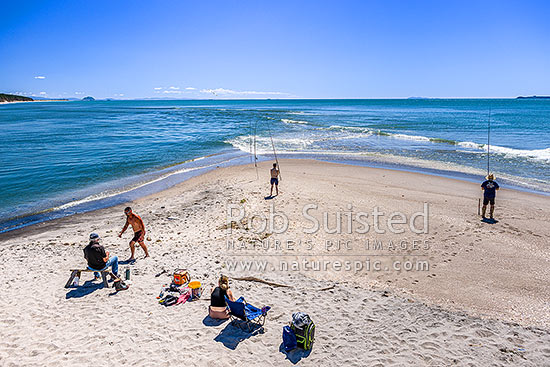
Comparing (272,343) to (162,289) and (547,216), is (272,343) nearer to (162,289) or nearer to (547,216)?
(162,289)

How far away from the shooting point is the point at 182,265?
27.5 ft

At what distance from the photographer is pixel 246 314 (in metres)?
5.90

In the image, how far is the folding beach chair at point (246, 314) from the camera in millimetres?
5848

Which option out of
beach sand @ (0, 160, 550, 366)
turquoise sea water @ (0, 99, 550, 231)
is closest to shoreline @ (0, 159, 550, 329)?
beach sand @ (0, 160, 550, 366)

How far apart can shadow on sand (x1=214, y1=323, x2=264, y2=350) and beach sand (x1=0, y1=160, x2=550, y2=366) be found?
3cm

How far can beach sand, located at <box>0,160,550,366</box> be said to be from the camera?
5.36 meters

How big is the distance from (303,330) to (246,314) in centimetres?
113

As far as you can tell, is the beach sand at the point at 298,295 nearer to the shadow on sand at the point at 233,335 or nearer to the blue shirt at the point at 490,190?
the shadow on sand at the point at 233,335

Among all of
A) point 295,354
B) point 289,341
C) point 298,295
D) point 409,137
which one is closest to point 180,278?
point 298,295

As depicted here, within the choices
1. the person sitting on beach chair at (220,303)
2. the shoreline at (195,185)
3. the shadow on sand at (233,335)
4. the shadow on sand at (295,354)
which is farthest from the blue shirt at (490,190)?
the person sitting on beach chair at (220,303)

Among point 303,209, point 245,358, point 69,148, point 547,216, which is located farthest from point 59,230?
point 69,148

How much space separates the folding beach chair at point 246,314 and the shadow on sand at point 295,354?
74 cm

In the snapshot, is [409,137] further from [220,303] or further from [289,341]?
[289,341]

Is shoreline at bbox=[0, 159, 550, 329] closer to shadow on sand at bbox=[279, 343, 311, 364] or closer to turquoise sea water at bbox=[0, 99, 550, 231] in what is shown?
turquoise sea water at bbox=[0, 99, 550, 231]
